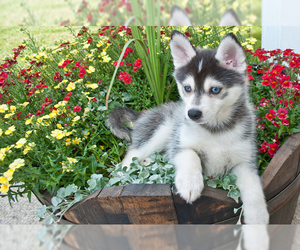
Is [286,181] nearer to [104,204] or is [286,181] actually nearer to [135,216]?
[135,216]

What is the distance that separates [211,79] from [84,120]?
4.21 ft

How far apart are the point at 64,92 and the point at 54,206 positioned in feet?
5.17

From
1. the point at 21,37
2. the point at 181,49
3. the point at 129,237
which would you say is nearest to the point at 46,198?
the point at 129,237

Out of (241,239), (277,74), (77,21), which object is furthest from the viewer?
(277,74)

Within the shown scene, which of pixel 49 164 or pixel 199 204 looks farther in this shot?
pixel 49 164

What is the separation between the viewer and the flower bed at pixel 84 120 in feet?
5.54

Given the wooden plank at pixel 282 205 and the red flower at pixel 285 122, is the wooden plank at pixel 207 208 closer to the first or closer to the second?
the wooden plank at pixel 282 205

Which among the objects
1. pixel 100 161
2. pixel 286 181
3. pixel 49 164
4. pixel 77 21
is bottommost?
pixel 286 181

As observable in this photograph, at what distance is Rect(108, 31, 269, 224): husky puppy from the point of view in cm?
147

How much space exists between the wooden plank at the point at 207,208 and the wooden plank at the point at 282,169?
27cm

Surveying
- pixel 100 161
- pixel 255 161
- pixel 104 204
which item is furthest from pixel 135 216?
pixel 255 161

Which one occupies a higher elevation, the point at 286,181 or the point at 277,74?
the point at 277,74

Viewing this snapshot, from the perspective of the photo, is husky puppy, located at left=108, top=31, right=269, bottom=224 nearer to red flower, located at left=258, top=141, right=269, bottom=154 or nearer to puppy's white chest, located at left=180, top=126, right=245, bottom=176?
puppy's white chest, located at left=180, top=126, right=245, bottom=176

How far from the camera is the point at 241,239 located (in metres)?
1.33
